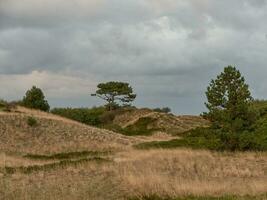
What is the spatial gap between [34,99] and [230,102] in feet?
140

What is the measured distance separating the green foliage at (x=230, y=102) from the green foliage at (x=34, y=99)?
39385 millimetres

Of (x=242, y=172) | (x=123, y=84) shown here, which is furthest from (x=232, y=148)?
(x=123, y=84)

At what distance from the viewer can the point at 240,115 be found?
4216cm

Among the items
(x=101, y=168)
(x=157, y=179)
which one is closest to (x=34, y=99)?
(x=101, y=168)

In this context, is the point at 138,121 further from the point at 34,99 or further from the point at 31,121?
the point at 31,121

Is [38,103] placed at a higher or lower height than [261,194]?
higher

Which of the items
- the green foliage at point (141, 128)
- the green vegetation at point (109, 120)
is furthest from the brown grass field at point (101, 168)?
the green vegetation at point (109, 120)

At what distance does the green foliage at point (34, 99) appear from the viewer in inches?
3022

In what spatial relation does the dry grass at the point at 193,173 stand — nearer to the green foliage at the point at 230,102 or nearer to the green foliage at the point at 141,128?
the green foliage at the point at 230,102

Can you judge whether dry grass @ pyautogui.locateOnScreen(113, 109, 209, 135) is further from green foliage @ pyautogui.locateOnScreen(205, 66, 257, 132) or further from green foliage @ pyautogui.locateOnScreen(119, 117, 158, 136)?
green foliage @ pyautogui.locateOnScreen(205, 66, 257, 132)

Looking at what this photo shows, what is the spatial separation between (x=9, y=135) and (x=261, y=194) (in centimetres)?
3955

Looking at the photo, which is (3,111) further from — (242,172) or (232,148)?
(242,172)

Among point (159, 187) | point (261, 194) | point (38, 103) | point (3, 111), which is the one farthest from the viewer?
point (38, 103)

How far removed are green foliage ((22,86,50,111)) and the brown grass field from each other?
10.9 metres
